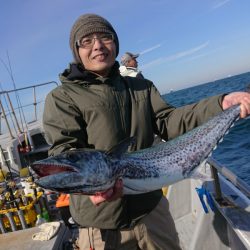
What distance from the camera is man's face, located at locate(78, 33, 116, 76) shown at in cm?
311

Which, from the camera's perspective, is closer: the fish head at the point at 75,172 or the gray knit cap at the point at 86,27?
the fish head at the point at 75,172

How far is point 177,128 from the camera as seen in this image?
3264mm

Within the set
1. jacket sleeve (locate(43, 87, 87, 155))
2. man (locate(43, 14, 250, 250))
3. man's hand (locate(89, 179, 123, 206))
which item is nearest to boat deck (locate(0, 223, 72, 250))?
man (locate(43, 14, 250, 250))

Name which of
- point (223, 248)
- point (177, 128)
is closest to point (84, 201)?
point (177, 128)

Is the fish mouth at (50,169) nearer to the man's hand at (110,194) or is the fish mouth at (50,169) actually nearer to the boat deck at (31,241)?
the man's hand at (110,194)

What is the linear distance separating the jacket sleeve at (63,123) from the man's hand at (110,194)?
20.0 inches

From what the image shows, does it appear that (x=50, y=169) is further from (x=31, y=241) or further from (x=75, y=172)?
(x=31, y=241)

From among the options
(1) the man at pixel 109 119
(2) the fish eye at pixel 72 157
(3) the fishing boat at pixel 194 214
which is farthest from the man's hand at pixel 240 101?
(2) the fish eye at pixel 72 157

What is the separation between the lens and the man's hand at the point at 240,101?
2.91m

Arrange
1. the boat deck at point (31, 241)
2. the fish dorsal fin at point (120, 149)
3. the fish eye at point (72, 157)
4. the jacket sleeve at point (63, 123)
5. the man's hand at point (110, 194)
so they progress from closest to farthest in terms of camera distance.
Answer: the fish eye at point (72, 157), the man's hand at point (110, 194), the fish dorsal fin at point (120, 149), the jacket sleeve at point (63, 123), the boat deck at point (31, 241)

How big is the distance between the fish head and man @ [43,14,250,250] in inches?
17.5

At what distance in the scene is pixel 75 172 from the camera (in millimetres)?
2256

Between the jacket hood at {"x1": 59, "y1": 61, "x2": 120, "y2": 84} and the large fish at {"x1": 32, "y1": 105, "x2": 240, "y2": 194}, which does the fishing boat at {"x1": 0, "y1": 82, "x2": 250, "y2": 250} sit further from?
the jacket hood at {"x1": 59, "y1": 61, "x2": 120, "y2": 84}

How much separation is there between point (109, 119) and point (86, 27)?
0.90m
